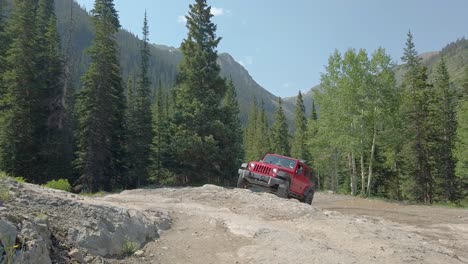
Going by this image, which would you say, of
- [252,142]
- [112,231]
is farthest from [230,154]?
[252,142]

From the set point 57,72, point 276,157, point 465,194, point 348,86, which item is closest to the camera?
point 276,157

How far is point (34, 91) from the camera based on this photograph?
3350cm

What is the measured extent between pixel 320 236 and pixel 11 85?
30.9 metres

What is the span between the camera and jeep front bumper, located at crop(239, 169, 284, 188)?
1644cm

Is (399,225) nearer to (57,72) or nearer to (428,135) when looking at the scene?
(428,135)

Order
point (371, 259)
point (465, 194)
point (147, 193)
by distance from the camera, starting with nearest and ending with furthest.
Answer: point (371, 259), point (147, 193), point (465, 194)

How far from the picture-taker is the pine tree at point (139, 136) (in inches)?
1524

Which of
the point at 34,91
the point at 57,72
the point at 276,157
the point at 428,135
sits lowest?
the point at 276,157

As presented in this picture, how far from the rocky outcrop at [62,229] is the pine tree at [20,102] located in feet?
86.1

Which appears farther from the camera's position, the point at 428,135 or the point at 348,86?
the point at 428,135

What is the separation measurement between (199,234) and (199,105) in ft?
67.4

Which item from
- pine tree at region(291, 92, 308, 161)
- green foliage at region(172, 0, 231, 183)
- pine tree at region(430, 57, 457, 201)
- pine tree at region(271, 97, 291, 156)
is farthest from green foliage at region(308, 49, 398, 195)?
pine tree at region(271, 97, 291, 156)

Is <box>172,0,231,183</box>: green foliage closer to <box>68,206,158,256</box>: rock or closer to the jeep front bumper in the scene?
the jeep front bumper

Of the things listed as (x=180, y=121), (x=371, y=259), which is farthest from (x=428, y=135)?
(x=371, y=259)
